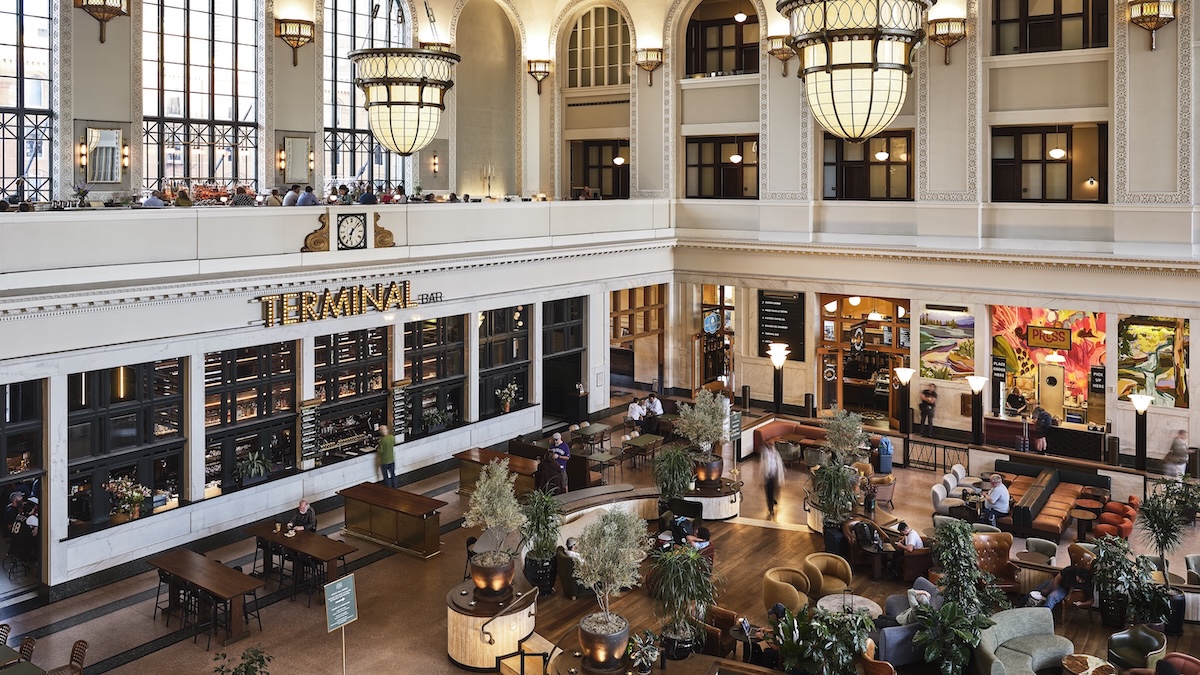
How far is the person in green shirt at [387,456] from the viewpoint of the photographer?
16750 millimetres

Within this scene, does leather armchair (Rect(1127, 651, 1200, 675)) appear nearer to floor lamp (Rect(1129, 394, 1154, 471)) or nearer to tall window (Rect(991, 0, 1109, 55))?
floor lamp (Rect(1129, 394, 1154, 471))

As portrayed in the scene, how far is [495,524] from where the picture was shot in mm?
11711

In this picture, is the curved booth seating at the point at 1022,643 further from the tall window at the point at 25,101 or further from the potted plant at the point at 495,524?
the tall window at the point at 25,101

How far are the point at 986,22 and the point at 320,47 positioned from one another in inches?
502

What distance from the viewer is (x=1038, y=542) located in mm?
13578

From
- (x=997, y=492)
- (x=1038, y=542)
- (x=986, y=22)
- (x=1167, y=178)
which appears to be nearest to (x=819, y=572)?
(x=1038, y=542)

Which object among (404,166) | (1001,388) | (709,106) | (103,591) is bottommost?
(103,591)

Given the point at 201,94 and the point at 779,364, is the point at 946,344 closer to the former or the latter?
the point at 779,364

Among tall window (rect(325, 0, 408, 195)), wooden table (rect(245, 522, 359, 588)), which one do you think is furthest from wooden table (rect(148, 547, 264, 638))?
tall window (rect(325, 0, 408, 195))

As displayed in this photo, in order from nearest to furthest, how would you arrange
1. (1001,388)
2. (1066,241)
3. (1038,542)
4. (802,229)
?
(1038,542) → (1066,241) → (1001,388) → (802,229)

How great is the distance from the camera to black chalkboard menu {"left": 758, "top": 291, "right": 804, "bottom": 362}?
22.5 metres

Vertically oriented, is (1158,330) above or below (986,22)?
below

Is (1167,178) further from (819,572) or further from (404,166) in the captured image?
(404,166)

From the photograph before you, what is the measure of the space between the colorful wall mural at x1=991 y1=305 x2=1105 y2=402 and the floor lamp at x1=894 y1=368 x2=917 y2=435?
1874 mm
